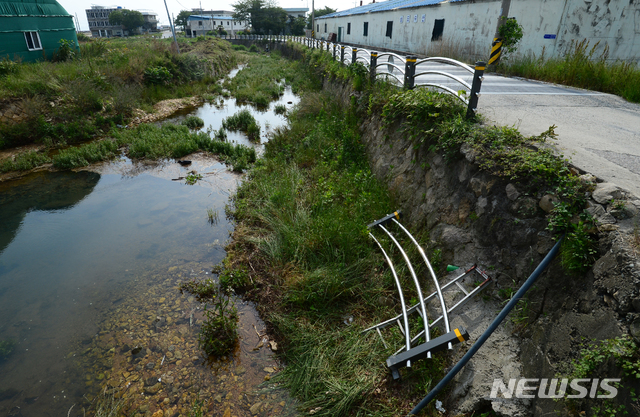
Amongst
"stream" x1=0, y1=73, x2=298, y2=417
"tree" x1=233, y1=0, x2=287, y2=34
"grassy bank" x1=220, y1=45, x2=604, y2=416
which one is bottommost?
"stream" x1=0, y1=73, x2=298, y2=417

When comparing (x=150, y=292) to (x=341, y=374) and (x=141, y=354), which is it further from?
(x=341, y=374)

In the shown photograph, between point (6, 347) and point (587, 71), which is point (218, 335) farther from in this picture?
point (587, 71)

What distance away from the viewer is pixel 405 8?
19812 millimetres

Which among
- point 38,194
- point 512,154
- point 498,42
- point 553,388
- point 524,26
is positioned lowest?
point 38,194

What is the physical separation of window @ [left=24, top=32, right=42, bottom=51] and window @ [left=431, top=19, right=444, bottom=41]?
20219 millimetres

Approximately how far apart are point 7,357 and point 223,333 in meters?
2.84

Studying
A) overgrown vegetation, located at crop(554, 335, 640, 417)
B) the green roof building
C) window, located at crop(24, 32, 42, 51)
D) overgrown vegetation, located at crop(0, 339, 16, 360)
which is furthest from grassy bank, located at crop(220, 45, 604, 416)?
window, located at crop(24, 32, 42, 51)

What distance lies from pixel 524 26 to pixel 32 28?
72.5 ft

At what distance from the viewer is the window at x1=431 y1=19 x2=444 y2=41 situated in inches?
639

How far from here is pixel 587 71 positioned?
798 cm

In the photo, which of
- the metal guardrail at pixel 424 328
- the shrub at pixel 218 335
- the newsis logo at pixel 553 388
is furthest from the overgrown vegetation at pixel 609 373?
the shrub at pixel 218 335

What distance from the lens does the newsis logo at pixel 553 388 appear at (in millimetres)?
2156

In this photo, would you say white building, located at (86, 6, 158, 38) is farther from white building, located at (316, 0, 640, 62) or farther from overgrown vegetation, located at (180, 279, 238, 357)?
overgrown vegetation, located at (180, 279, 238, 357)

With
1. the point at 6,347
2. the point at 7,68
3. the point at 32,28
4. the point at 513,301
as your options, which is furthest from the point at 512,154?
the point at 32,28
